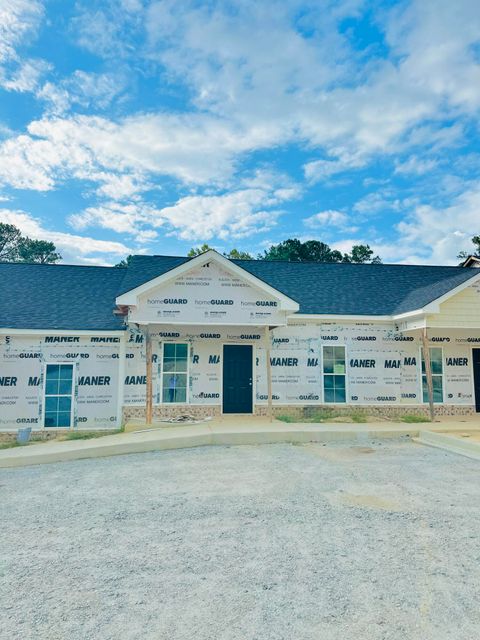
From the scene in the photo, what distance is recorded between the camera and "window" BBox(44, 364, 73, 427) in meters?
12.8

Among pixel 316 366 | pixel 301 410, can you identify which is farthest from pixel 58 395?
pixel 316 366

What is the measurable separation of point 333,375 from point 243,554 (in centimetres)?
1036

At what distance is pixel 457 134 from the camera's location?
16453mm

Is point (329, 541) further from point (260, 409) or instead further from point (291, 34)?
point (291, 34)

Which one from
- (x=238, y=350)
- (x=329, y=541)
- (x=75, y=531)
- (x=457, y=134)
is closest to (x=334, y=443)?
(x=238, y=350)

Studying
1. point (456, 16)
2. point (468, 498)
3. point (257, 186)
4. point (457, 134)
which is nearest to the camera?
point (468, 498)

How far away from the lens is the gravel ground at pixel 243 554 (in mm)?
2932

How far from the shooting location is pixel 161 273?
13656mm

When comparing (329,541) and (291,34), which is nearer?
(329,541)

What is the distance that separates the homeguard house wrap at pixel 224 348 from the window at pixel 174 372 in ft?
0.11

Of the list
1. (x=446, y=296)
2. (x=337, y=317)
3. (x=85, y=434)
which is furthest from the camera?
(x=337, y=317)

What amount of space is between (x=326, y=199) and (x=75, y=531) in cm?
2758

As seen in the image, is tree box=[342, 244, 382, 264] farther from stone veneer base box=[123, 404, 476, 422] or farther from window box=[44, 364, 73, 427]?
window box=[44, 364, 73, 427]

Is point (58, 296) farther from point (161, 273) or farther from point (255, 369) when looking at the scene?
point (255, 369)
